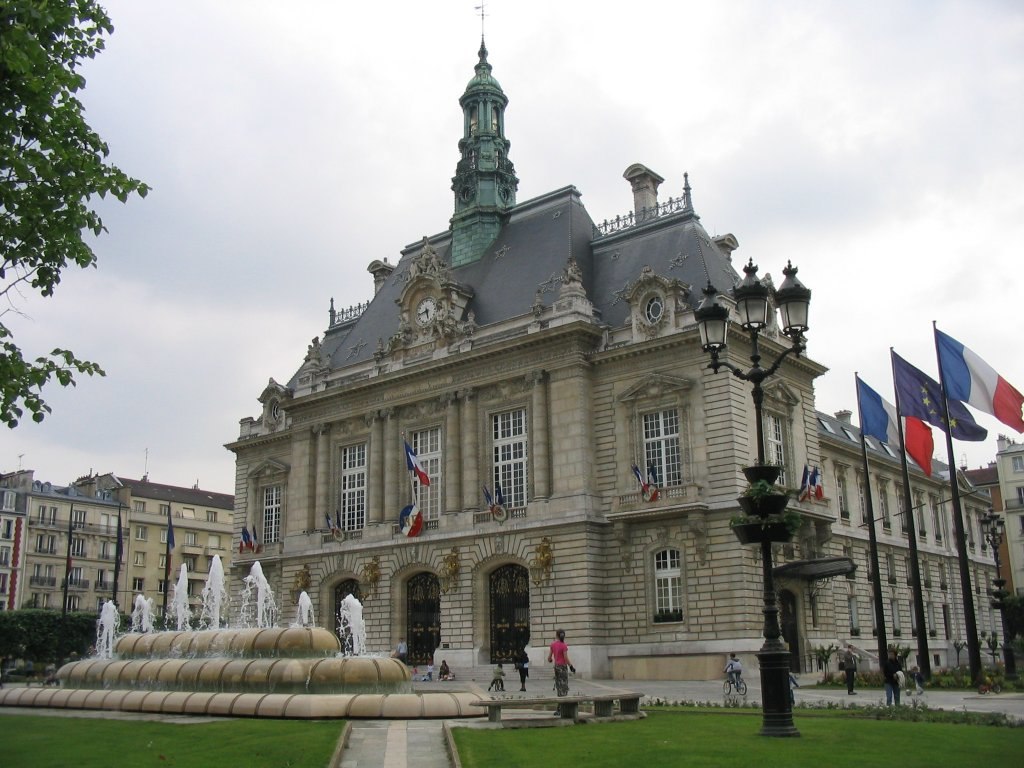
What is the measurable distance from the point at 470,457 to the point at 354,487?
8527mm

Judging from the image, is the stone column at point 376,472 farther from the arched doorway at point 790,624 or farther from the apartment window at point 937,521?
the apartment window at point 937,521

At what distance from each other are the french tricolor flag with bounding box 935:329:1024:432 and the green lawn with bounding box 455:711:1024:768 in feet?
62.4

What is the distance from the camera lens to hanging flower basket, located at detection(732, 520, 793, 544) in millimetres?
17562

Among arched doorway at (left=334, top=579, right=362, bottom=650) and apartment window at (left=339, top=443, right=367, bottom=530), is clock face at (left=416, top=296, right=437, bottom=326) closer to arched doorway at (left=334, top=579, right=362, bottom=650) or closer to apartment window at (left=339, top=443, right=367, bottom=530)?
apartment window at (left=339, top=443, right=367, bottom=530)

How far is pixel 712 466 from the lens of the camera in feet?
129

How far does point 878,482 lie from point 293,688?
46004 mm

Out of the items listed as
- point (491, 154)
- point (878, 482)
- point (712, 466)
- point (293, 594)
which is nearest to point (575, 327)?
point (712, 466)

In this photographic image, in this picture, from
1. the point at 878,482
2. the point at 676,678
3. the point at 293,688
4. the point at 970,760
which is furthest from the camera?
the point at 878,482

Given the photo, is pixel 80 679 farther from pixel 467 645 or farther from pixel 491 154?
pixel 491 154

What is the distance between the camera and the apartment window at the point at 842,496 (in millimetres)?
55391

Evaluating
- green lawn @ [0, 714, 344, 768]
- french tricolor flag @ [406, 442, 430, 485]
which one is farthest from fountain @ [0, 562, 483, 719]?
french tricolor flag @ [406, 442, 430, 485]

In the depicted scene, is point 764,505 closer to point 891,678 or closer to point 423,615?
point 891,678

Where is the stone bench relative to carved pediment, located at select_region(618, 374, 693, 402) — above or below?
below

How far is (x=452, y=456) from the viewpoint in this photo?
46219mm
